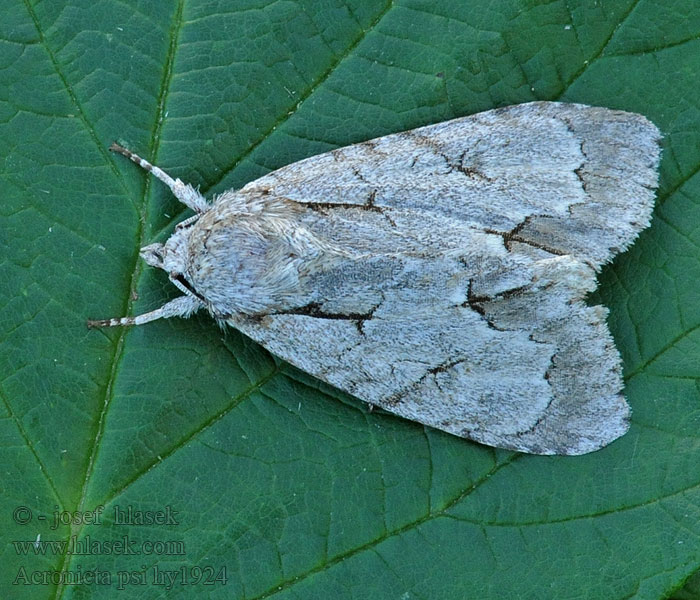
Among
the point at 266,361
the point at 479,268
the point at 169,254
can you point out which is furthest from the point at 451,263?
the point at 169,254

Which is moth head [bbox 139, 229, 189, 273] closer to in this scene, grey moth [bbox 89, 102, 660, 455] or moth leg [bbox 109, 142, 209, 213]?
grey moth [bbox 89, 102, 660, 455]

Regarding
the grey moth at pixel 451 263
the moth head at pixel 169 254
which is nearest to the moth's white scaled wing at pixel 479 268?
the grey moth at pixel 451 263

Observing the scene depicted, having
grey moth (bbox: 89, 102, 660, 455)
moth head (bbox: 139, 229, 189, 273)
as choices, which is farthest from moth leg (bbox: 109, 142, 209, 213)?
moth head (bbox: 139, 229, 189, 273)

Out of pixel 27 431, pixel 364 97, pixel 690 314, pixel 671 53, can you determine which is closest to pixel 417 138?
pixel 364 97

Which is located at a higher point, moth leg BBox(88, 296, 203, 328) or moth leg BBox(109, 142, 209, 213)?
moth leg BBox(109, 142, 209, 213)

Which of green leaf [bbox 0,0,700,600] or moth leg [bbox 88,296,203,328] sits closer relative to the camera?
green leaf [bbox 0,0,700,600]

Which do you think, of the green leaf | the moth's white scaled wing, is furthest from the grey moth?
the green leaf

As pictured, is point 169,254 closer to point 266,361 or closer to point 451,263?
point 266,361
